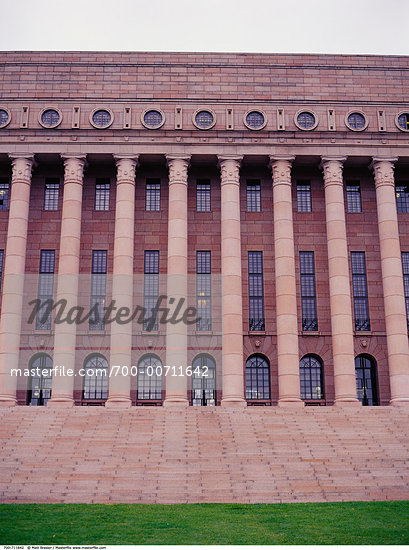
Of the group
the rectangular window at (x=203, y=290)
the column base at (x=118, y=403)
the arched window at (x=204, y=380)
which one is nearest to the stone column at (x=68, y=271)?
the column base at (x=118, y=403)

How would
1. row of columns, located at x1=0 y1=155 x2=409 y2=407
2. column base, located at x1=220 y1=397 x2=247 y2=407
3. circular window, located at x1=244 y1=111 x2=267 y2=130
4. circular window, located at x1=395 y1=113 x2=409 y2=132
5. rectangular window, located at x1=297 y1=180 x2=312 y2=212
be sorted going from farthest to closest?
rectangular window, located at x1=297 y1=180 x2=312 y2=212, circular window, located at x1=395 y1=113 x2=409 y2=132, circular window, located at x1=244 y1=111 x2=267 y2=130, row of columns, located at x1=0 y1=155 x2=409 y2=407, column base, located at x1=220 y1=397 x2=247 y2=407

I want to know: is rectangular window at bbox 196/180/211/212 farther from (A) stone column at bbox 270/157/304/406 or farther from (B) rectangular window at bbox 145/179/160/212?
(A) stone column at bbox 270/157/304/406

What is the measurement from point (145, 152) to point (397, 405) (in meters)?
24.3

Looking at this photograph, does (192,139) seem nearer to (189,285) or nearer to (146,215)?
(146,215)

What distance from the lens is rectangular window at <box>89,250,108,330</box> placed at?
50.1 meters

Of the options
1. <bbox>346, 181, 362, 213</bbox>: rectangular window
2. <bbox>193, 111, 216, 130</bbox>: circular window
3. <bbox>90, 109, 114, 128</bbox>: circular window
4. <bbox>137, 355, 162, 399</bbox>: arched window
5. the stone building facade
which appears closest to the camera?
the stone building facade

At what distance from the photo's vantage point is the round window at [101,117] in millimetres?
51312

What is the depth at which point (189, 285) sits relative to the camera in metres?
50.8

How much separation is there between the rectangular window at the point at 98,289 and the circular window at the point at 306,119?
16940 mm

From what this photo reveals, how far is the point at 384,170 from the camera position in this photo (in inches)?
2015

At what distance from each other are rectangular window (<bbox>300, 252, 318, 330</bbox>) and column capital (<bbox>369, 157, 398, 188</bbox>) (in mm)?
7149

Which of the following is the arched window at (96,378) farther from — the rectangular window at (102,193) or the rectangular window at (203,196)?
the rectangular window at (203,196)

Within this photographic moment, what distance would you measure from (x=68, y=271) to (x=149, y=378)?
9242 mm

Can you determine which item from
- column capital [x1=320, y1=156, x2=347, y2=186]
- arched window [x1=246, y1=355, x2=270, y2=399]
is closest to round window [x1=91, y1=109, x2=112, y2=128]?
column capital [x1=320, y1=156, x2=347, y2=186]
